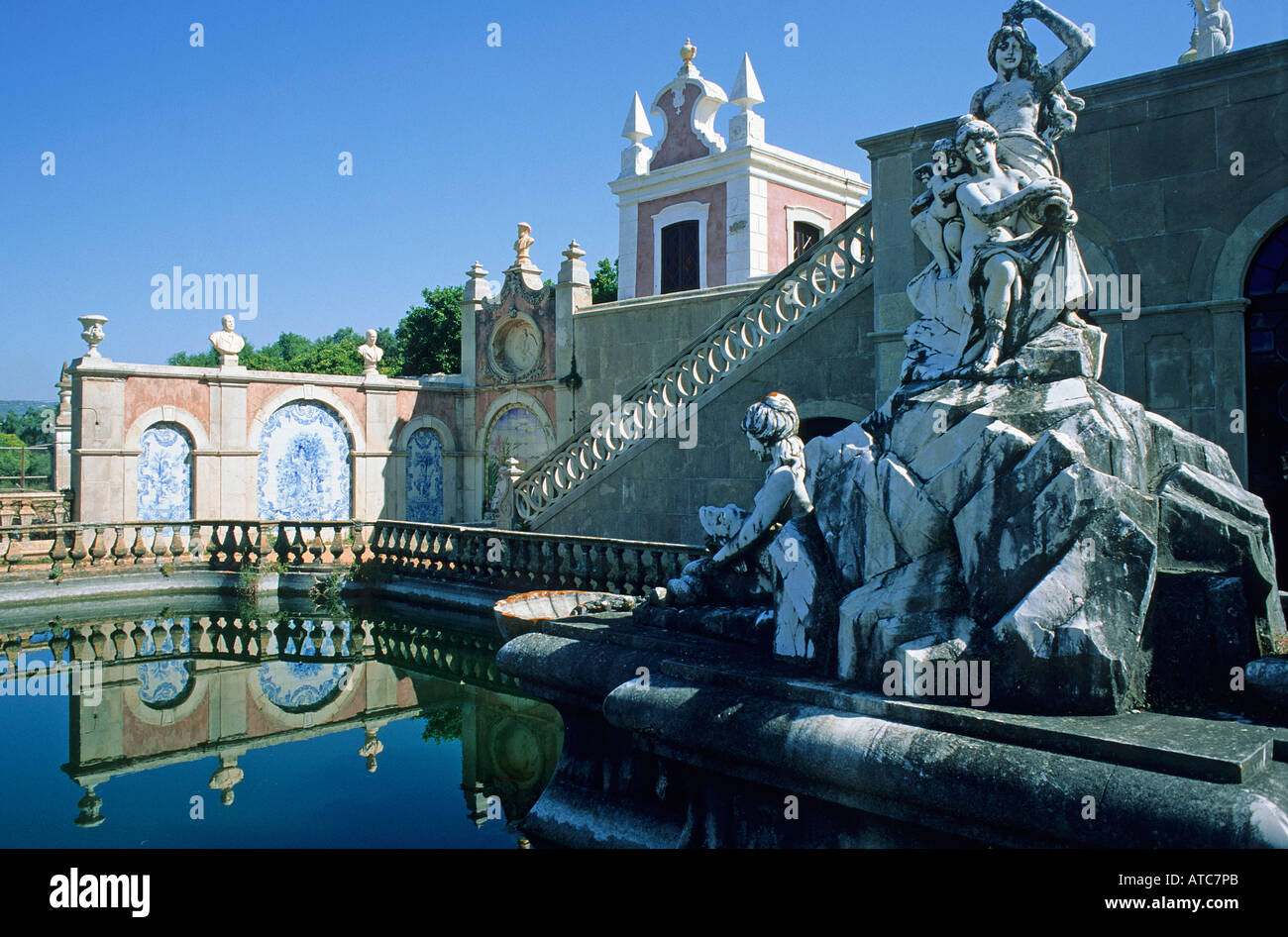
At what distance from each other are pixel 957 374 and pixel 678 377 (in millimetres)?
8387

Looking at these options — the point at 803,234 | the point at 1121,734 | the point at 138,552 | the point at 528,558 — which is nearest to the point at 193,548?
the point at 138,552

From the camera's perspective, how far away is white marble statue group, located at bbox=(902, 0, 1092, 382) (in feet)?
14.8

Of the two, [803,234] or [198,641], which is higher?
[803,234]

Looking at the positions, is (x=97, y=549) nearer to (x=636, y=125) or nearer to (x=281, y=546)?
(x=281, y=546)

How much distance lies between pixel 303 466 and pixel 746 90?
42.5ft

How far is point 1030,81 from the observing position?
5168mm

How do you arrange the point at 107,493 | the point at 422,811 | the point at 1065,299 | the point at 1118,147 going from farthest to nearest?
the point at 107,493
the point at 1118,147
the point at 422,811
the point at 1065,299

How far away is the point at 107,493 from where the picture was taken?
16.8 metres

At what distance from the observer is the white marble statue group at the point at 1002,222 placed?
450cm

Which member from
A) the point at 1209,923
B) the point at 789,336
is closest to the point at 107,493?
the point at 789,336

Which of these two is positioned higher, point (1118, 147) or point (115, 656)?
point (1118, 147)

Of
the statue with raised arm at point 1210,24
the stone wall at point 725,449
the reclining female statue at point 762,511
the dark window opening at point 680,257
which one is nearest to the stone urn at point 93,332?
the stone wall at point 725,449

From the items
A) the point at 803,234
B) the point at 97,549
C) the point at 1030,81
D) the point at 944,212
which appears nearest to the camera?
the point at 944,212

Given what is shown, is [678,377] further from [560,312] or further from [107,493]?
[107,493]
